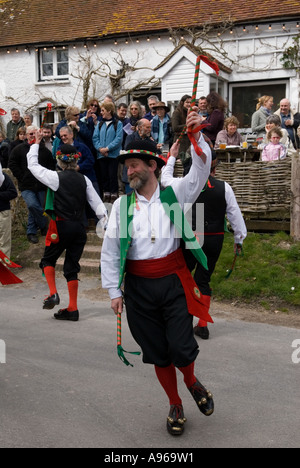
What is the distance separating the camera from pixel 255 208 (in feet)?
30.9

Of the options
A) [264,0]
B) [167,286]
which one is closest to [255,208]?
[167,286]

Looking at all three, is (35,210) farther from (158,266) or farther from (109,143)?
(158,266)

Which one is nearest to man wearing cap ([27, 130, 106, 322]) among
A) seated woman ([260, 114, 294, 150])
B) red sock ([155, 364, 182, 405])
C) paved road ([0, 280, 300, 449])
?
paved road ([0, 280, 300, 449])

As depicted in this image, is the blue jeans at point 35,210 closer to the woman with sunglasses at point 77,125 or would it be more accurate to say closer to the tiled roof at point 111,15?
the woman with sunglasses at point 77,125

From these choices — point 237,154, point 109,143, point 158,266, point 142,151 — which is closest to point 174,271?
point 158,266

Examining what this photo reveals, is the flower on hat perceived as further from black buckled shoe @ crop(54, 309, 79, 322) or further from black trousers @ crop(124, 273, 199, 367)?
black trousers @ crop(124, 273, 199, 367)

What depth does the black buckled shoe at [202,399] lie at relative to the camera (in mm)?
3949

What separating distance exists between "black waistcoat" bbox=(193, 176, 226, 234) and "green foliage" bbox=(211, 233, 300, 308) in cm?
173

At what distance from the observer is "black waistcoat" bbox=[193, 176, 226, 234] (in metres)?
5.98

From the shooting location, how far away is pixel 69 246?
23.4 ft

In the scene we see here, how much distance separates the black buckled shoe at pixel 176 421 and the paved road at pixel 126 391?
5cm

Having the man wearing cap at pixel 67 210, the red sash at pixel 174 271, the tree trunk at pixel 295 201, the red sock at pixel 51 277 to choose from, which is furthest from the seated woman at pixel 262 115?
the red sash at pixel 174 271
